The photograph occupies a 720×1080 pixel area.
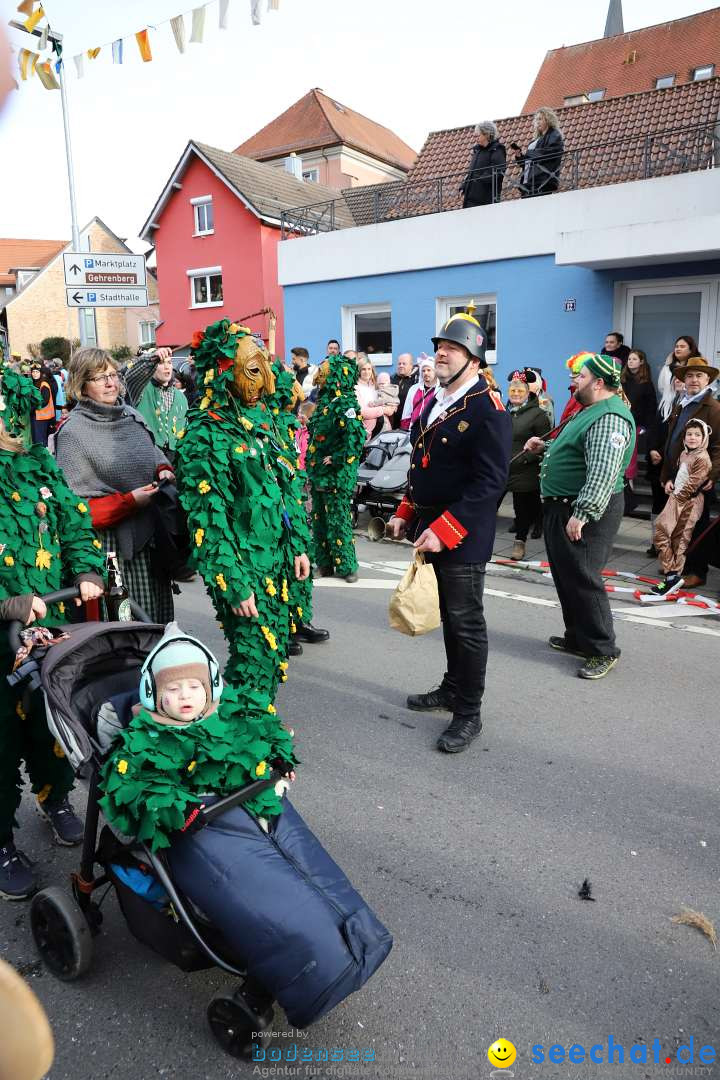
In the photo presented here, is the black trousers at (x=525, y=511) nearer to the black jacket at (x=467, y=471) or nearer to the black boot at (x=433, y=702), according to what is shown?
the black boot at (x=433, y=702)

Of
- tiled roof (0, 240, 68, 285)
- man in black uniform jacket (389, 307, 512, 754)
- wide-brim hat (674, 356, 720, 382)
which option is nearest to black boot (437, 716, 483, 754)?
man in black uniform jacket (389, 307, 512, 754)

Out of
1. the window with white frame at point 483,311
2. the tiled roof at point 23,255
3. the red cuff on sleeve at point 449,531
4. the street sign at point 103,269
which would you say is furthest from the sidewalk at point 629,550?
the tiled roof at point 23,255

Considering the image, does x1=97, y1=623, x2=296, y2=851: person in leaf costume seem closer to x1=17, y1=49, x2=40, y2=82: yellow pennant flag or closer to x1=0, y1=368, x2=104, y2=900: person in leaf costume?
x1=0, y1=368, x2=104, y2=900: person in leaf costume

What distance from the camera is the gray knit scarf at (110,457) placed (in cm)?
408

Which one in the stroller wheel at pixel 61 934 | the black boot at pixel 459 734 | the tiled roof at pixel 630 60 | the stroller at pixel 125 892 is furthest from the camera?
the tiled roof at pixel 630 60

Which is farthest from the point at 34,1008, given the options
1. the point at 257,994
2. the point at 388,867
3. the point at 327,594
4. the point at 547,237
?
the point at 547,237

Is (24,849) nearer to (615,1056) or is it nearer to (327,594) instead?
(615,1056)

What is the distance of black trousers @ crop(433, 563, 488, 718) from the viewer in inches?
168

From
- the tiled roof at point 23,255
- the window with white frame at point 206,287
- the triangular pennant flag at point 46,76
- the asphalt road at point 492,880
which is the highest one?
the tiled roof at point 23,255

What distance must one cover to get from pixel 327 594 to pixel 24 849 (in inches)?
159

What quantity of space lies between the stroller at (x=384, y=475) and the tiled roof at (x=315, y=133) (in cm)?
3922

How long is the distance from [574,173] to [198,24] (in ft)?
24.8

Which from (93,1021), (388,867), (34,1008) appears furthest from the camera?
(388,867)

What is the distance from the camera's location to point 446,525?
412 centimetres
